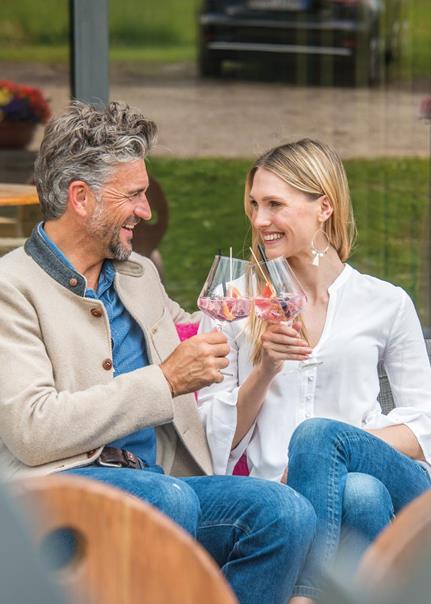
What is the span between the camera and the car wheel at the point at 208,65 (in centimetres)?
779

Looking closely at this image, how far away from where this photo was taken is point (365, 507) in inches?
101

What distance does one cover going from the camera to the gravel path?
24.2 feet

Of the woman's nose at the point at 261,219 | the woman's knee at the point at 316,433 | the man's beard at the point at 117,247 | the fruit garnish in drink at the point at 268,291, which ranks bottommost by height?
the woman's knee at the point at 316,433

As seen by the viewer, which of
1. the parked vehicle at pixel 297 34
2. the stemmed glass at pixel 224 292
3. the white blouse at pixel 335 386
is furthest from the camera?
the parked vehicle at pixel 297 34

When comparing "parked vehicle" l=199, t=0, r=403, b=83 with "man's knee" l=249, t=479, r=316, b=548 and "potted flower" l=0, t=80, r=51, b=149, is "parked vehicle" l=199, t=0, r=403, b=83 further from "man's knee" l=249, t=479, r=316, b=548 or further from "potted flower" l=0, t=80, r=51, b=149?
"man's knee" l=249, t=479, r=316, b=548

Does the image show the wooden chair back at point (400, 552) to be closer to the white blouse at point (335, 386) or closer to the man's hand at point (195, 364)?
the man's hand at point (195, 364)

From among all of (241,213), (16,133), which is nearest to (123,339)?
(16,133)

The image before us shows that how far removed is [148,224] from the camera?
590 cm

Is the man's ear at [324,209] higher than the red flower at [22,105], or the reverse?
the man's ear at [324,209]

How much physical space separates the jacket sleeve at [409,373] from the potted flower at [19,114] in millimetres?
3495

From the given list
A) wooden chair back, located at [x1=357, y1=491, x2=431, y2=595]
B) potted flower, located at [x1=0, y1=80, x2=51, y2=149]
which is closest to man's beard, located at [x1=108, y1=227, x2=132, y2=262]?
wooden chair back, located at [x1=357, y1=491, x2=431, y2=595]

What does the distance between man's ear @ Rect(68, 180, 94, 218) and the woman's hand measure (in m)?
0.47

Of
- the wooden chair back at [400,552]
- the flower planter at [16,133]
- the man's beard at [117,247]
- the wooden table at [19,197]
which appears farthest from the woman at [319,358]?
the flower planter at [16,133]

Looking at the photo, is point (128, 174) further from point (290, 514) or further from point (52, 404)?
point (290, 514)
